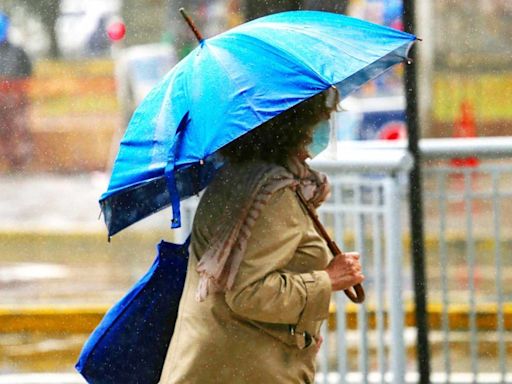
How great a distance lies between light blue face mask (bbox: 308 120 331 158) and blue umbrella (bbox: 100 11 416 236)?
191mm

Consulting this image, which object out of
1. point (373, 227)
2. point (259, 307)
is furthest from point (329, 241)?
point (373, 227)

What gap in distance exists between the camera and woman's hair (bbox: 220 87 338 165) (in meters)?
3.40

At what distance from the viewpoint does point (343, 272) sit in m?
3.48

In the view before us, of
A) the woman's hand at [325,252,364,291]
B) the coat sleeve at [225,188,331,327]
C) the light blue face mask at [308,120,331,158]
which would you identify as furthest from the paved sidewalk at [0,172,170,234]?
the coat sleeve at [225,188,331,327]

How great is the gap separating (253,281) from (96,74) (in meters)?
20.3

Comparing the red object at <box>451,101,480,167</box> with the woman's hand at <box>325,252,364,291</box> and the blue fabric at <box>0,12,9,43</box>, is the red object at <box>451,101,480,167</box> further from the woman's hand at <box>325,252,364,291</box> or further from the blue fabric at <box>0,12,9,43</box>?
the woman's hand at <box>325,252,364,291</box>

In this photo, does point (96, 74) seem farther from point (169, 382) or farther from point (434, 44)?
point (169, 382)

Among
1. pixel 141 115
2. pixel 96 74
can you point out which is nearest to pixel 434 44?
pixel 96 74

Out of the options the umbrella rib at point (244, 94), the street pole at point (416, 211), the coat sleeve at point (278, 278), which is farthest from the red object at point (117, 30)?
the coat sleeve at point (278, 278)

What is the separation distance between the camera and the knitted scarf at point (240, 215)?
327cm

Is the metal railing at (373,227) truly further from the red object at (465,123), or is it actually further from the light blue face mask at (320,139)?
the red object at (465,123)

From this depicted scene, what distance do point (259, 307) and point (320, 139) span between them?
611 millimetres

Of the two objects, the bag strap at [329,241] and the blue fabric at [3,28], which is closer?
the bag strap at [329,241]

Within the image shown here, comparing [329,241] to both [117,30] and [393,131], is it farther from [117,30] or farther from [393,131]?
[117,30]
